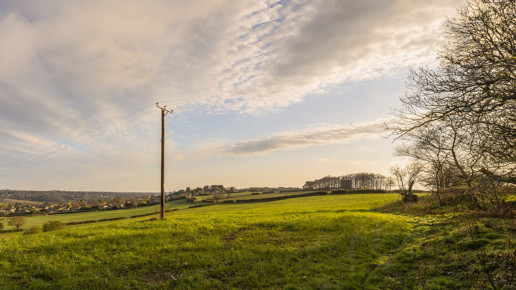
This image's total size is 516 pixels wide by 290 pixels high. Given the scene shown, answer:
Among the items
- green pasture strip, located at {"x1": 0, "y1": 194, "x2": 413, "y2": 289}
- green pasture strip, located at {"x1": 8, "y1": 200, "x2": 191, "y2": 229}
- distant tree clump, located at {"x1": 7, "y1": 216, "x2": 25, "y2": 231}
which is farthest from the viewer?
green pasture strip, located at {"x1": 8, "y1": 200, "x2": 191, "y2": 229}

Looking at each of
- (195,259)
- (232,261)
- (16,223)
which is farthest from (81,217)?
(232,261)

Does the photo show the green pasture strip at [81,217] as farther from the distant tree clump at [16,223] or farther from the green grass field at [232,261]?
the green grass field at [232,261]

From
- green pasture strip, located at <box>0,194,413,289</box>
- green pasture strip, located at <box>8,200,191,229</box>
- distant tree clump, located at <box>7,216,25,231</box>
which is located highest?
green pasture strip, located at <box>0,194,413,289</box>

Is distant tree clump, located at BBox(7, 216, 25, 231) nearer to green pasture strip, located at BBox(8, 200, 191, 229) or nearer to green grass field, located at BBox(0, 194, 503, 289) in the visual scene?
green pasture strip, located at BBox(8, 200, 191, 229)

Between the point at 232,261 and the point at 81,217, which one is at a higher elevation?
the point at 232,261

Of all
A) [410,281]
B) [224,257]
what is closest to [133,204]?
[224,257]

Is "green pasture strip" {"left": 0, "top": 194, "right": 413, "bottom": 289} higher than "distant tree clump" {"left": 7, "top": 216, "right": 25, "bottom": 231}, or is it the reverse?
"green pasture strip" {"left": 0, "top": 194, "right": 413, "bottom": 289}

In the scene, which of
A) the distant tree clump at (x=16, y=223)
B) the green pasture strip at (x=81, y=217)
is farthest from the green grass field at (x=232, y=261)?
the green pasture strip at (x=81, y=217)

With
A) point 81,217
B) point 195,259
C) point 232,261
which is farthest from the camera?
point 81,217

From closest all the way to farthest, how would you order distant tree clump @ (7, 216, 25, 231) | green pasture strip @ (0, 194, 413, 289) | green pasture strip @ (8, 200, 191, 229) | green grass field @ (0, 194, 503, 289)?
green grass field @ (0, 194, 503, 289), green pasture strip @ (0, 194, 413, 289), distant tree clump @ (7, 216, 25, 231), green pasture strip @ (8, 200, 191, 229)

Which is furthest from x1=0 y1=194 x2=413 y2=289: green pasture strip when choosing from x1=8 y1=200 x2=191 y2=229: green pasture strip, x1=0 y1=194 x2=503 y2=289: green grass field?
x1=8 y1=200 x2=191 y2=229: green pasture strip

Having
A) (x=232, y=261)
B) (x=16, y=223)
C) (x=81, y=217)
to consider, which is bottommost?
(x=81, y=217)

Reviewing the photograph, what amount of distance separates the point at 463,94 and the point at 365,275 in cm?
817

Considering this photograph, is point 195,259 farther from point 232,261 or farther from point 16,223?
point 16,223
